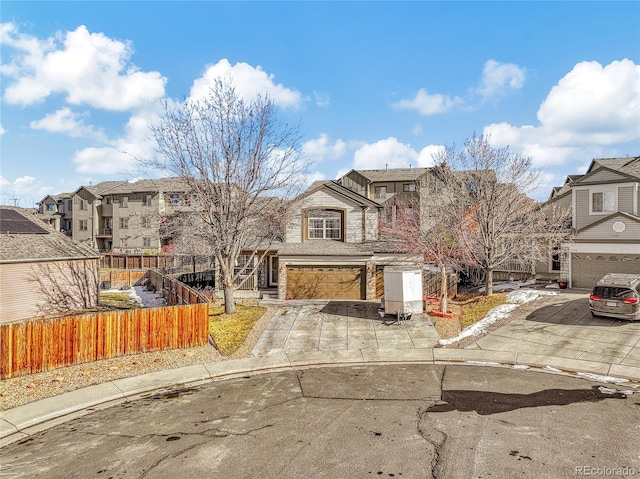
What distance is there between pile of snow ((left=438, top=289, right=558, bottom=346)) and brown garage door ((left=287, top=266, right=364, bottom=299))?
7.70 meters

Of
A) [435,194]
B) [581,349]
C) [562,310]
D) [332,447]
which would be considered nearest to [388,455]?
[332,447]

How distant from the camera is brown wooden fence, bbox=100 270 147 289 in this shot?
110 ft

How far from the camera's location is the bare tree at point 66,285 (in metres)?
19.8

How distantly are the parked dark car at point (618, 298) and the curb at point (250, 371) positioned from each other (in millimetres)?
4607

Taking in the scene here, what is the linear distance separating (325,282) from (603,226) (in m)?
17.1

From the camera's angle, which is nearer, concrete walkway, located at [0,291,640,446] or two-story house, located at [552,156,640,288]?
concrete walkway, located at [0,291,640,446]

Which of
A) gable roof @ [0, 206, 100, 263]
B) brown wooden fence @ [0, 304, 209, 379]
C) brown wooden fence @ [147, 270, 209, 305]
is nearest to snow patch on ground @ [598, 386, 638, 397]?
brown wooden fence @ [0, 304, 209, 379]

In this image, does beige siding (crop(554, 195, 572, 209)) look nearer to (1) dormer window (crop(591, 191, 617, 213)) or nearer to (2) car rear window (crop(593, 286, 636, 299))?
(1) dormer window (crop(591, 191, 617, 213))

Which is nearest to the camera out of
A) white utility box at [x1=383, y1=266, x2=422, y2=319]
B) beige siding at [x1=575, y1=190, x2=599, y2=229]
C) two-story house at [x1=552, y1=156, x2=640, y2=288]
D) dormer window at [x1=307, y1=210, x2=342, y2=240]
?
white utility box at [x1=383, y1=266, x2=422, y2=319]

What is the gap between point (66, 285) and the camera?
20.9 metres

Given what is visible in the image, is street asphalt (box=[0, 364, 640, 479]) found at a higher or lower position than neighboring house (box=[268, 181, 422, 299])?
lower

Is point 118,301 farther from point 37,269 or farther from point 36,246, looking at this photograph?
point 37,269

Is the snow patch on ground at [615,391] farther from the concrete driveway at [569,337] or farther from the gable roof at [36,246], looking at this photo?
the gable roof at [36,246]

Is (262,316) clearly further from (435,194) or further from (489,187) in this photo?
(435,194)
